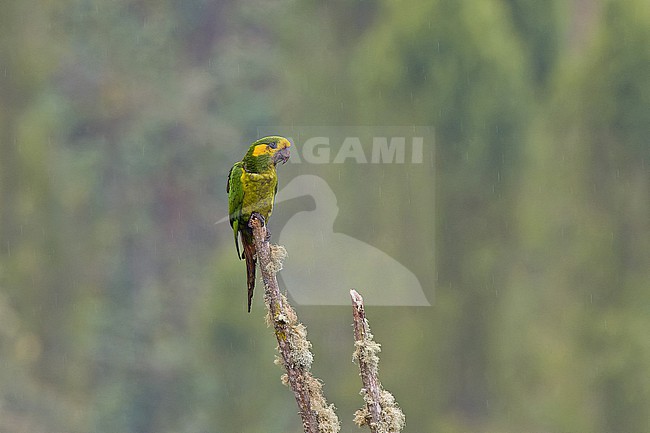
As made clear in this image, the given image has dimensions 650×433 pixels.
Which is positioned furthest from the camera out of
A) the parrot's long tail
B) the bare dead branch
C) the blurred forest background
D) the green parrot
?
the blurred forest background

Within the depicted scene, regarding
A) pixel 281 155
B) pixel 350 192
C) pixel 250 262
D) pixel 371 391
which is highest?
pixel 350 192

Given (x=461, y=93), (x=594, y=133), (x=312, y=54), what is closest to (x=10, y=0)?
(x=312, y=54)

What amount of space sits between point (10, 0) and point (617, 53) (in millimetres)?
6408

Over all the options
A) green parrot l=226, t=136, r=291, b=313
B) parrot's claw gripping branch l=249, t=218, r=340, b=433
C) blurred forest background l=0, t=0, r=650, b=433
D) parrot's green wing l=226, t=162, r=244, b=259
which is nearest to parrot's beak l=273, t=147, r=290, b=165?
green parrot l=226, t=136, r=291, b=313

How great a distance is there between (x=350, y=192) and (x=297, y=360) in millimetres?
5333

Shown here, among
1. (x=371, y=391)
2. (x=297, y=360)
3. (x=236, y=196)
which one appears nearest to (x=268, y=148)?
(x=236, y=196)

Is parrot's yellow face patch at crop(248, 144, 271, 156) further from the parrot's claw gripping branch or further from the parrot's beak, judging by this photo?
the parrot's claw gripping branch

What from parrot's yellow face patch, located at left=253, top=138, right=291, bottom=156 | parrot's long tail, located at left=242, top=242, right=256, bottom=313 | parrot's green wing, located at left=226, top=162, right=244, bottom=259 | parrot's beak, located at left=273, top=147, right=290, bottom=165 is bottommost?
parrot's long tail, located at left=242, top=242, right=256, bottom=313

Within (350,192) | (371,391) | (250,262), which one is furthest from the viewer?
(350,192)

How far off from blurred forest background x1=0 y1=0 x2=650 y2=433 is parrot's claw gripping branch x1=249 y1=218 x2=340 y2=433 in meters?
5.01

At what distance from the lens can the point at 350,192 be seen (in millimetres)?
7336

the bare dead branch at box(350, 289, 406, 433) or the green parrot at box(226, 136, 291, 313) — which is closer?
the bare dead branch at box(350, 289, 406, 433)

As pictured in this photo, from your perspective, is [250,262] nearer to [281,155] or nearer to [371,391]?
[281,155]

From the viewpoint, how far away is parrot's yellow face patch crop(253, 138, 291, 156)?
2377 mm
